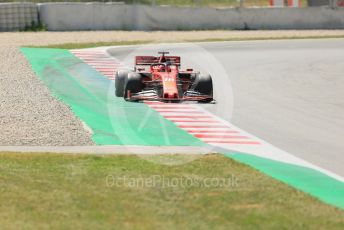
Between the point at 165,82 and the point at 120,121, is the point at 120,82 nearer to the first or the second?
the point at 165,82

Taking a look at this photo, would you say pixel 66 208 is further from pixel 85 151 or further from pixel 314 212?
pixel 85 151

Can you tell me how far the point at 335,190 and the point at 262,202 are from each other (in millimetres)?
1486

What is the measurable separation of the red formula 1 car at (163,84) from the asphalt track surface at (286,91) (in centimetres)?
56

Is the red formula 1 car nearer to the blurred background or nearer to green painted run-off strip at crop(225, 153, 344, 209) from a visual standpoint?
green painted run-off strip at crop(225, 153, 344, 209)

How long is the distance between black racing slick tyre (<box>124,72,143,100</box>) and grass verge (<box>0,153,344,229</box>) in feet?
21.7

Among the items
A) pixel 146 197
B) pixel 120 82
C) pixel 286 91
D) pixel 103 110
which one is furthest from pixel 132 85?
pixel 146 197

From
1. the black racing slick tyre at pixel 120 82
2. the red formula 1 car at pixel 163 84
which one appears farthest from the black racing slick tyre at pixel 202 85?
the black racing slick tyre at pixel 120 82

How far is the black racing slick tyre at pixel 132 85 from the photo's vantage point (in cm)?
1988

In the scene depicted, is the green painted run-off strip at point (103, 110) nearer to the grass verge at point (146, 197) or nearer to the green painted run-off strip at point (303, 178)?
the green painted run-off strip at point (303, 178)

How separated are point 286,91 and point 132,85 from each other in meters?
4.90

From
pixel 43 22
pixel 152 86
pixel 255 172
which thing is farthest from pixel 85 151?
pixel 43 22

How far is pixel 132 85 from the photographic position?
65.3ft

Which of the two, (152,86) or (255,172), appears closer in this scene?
(255,172)

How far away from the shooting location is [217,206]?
10.3 metres
